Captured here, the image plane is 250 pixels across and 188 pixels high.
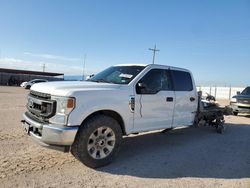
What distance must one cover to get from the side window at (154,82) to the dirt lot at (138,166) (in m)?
1.49

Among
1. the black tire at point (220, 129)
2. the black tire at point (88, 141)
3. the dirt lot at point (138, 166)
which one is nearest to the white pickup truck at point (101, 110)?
the black tire at point (88, 141)

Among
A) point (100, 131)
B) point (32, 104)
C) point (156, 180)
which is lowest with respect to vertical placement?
point (156, 180)

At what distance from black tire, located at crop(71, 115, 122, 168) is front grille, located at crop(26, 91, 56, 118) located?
64 cm

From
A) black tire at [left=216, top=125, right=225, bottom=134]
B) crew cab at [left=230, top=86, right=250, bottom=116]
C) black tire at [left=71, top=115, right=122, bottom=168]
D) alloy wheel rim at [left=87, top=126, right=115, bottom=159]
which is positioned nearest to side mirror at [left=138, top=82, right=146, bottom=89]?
black tire at [left=71, top=115, right=122, bottom=168]

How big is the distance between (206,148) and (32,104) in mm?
4519

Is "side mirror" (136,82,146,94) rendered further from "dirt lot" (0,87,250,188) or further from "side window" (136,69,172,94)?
"dirt lot" (0,87,250,188)

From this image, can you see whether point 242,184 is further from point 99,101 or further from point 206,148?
point 99,101

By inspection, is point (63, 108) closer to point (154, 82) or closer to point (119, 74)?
point (119, 74)

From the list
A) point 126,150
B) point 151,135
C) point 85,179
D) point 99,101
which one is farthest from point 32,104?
point 151,135

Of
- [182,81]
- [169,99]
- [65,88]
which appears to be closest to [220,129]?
[182,81]

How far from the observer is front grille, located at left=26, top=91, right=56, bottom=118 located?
4777mm

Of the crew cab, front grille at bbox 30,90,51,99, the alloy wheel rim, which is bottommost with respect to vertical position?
the alloy wheel rim

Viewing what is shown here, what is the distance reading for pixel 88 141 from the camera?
495cm

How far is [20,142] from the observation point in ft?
21.1
